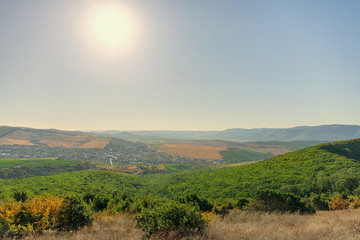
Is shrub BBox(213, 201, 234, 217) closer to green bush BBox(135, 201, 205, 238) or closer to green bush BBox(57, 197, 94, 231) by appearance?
green bush BBox(135, 201, 205, 238)

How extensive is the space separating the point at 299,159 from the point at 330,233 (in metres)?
74.7

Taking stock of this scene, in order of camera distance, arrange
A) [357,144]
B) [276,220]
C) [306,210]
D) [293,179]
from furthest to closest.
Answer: [357,144] → [293,179] → [306,210] → [276,220]

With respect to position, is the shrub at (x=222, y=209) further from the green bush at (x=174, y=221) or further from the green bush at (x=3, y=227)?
the green bush at (x=3, y=227)

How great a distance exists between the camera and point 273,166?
73.2 meters

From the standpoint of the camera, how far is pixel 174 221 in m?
8.58

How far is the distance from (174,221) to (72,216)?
586 cm

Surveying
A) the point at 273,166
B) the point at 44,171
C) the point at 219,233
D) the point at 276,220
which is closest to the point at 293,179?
the point at 273,166

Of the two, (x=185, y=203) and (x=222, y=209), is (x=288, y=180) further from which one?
(x=185, y=203)

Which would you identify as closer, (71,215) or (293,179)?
(71,215)

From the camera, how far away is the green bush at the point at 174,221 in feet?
27.1

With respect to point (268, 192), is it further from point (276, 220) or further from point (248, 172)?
point (248, 172)

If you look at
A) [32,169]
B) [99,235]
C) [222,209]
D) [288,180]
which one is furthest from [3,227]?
[32,169]

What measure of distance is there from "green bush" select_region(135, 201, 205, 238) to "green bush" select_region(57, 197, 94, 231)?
11.9ft

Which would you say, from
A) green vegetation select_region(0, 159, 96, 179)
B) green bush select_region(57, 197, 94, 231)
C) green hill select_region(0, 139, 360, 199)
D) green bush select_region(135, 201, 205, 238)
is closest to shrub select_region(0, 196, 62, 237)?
green bush select_region(57, 197, 94, 231)
